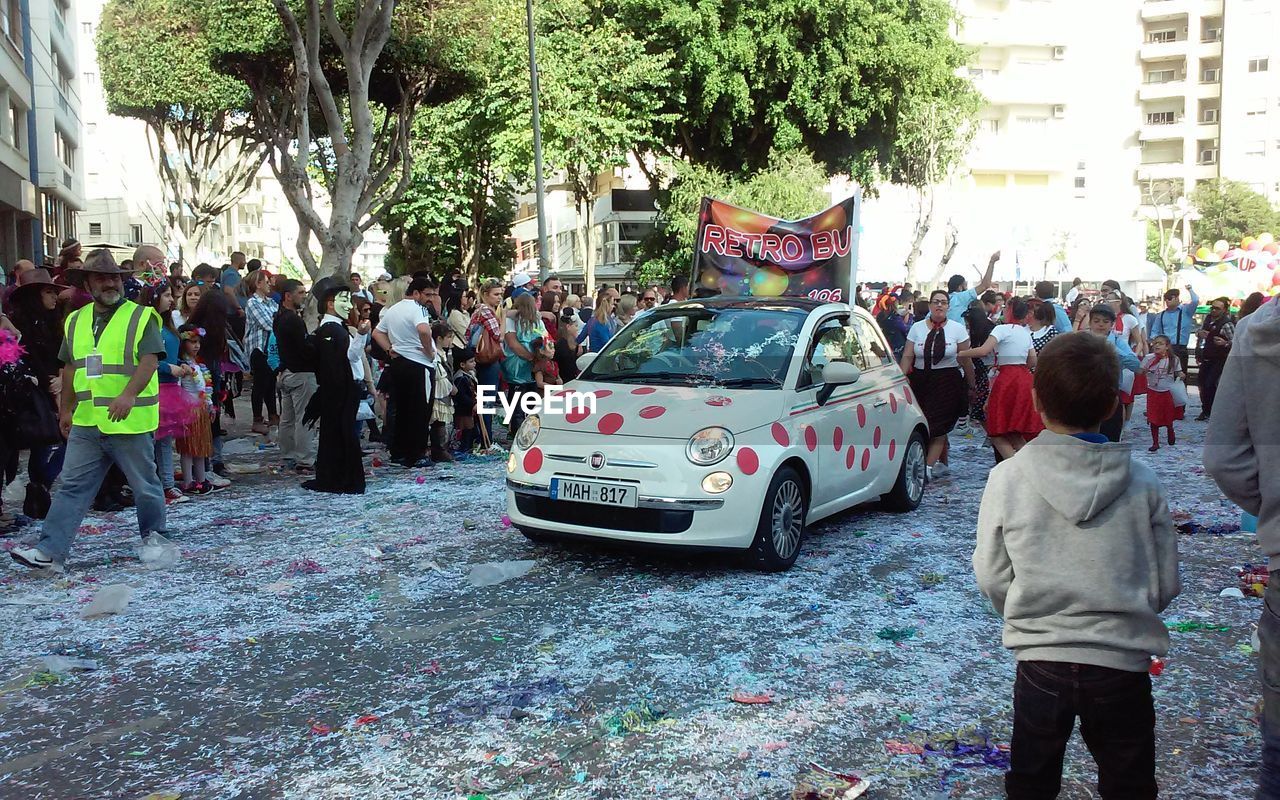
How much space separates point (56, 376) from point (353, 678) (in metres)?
4.80

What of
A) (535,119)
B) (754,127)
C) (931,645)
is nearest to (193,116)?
(535,119)

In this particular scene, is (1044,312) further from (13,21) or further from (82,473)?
(13,21)

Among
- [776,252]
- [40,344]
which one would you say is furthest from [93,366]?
[776,252]

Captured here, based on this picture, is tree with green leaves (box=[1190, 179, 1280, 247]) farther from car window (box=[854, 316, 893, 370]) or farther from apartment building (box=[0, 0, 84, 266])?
car window (box=[854, 316, 893, 370])

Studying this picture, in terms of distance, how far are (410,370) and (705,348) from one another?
4.19 meters

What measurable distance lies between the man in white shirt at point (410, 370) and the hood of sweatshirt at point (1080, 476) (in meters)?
8.33

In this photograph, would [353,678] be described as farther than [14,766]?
Yes

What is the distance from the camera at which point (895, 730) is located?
14.4ft

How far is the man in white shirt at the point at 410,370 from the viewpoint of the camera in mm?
10711

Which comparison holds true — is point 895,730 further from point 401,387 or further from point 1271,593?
point 401,387

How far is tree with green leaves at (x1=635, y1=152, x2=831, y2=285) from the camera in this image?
1188 inches

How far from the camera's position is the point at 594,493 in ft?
21.3

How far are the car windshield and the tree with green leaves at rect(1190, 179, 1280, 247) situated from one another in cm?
6135

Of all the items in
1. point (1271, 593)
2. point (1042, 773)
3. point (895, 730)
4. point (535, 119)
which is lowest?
point (895, 730)
